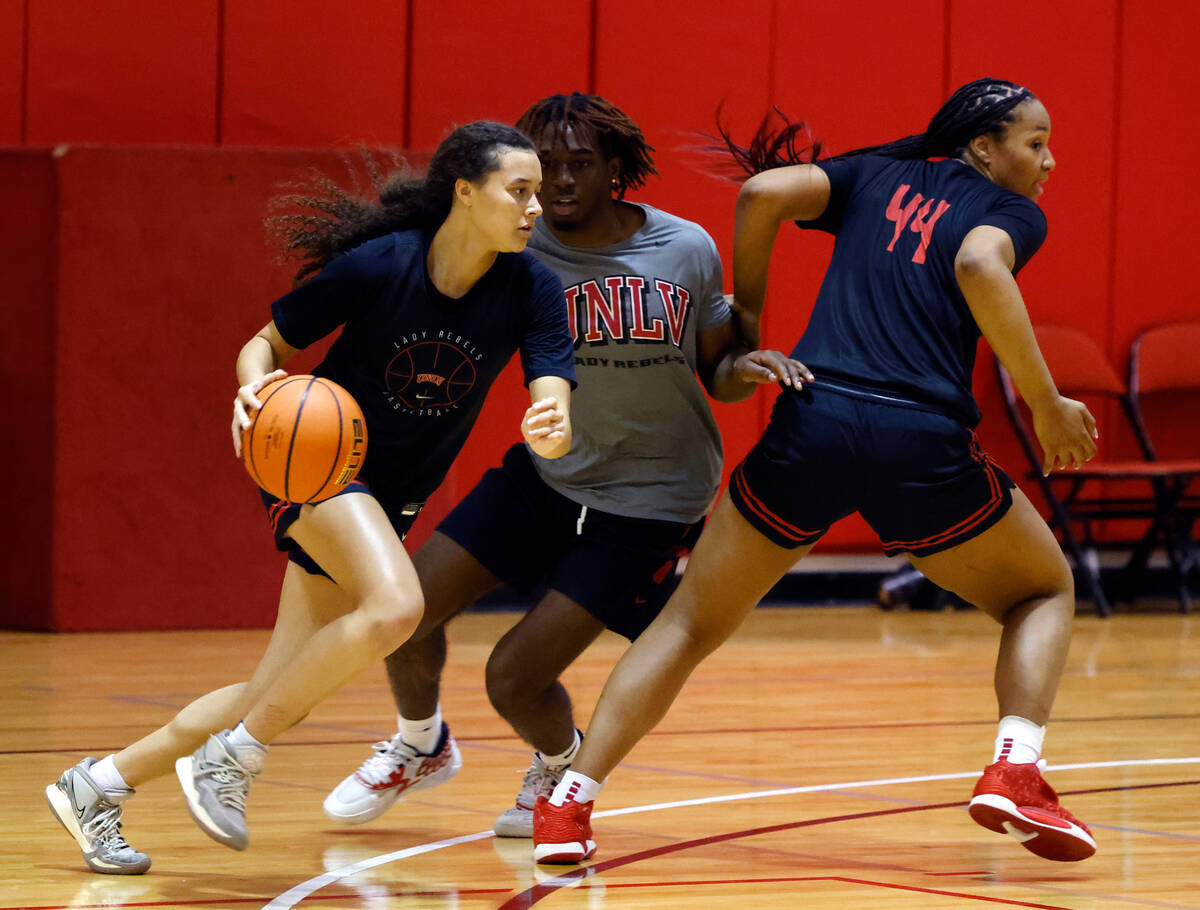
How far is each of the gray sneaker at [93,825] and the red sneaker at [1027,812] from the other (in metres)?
1.65

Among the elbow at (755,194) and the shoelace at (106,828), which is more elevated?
the elbow at (755,194)

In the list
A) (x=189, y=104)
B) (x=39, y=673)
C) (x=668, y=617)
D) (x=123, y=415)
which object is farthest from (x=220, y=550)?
(x=668, y=617)

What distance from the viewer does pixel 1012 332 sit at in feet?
11.2

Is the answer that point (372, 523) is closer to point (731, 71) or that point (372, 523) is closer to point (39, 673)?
point (39, 673)

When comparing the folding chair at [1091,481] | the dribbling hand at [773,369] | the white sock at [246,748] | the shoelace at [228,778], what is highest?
the dribbling hand at [773,369]

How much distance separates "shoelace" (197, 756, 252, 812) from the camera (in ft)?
10.7

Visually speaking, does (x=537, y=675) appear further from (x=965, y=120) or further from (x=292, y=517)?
(x=965, y=120)

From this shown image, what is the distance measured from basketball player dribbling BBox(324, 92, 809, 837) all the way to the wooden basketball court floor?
0.95 ft

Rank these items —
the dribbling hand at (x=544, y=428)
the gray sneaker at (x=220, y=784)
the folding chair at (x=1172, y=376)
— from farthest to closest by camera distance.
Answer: the folding chair at (x=1172, y=376) → the dribbling hand at (x=544, y=428) → the gray sneaker at (x=220, y=784)

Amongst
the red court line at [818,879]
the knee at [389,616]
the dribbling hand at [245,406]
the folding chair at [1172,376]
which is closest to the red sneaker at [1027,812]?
the red court line at [818,879]

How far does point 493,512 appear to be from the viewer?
13.4 feet

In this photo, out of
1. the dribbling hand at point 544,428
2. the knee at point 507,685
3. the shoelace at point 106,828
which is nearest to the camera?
the dribbling hand at point 544,428

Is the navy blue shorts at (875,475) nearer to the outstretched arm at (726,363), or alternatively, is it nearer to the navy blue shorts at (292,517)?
the outstretched arm at (726,363)

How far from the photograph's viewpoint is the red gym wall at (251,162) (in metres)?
7.39
